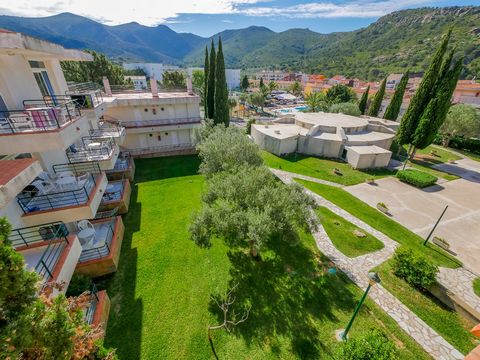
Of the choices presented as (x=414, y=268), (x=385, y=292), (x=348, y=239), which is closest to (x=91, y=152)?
(x=348, y=239)

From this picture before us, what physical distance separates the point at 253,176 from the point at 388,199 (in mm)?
18207

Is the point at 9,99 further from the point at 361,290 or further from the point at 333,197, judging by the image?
the point at 333,197

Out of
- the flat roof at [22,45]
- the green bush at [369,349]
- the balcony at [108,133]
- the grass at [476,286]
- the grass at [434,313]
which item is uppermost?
the flat roof at [22,45]

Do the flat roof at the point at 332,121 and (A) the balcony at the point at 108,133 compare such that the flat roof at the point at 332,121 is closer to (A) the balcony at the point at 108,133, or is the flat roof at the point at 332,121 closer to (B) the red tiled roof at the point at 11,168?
(A) the balcony at the point at 108,133

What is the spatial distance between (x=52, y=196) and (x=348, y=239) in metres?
19.2

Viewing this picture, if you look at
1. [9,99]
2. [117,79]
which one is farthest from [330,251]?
[117,79]

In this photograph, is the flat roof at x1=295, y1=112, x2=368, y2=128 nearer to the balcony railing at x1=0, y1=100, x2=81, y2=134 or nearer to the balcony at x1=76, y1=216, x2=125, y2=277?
the balcony at x1=76, y1=216, x2=125, y2=277

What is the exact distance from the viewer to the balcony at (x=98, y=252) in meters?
11.3

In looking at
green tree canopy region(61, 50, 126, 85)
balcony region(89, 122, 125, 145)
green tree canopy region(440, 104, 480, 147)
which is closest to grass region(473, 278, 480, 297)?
balcony region(89, 122, 125, 145)

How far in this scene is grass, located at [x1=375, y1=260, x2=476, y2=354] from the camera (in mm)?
9820

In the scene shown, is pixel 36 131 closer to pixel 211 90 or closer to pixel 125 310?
pixel 125 310

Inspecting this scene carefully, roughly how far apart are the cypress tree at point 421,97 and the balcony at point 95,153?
36.8m

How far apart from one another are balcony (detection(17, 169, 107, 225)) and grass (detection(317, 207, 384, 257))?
46.8ft

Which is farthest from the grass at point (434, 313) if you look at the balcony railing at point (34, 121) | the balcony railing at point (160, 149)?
the balcony railing at point (160, 149)
